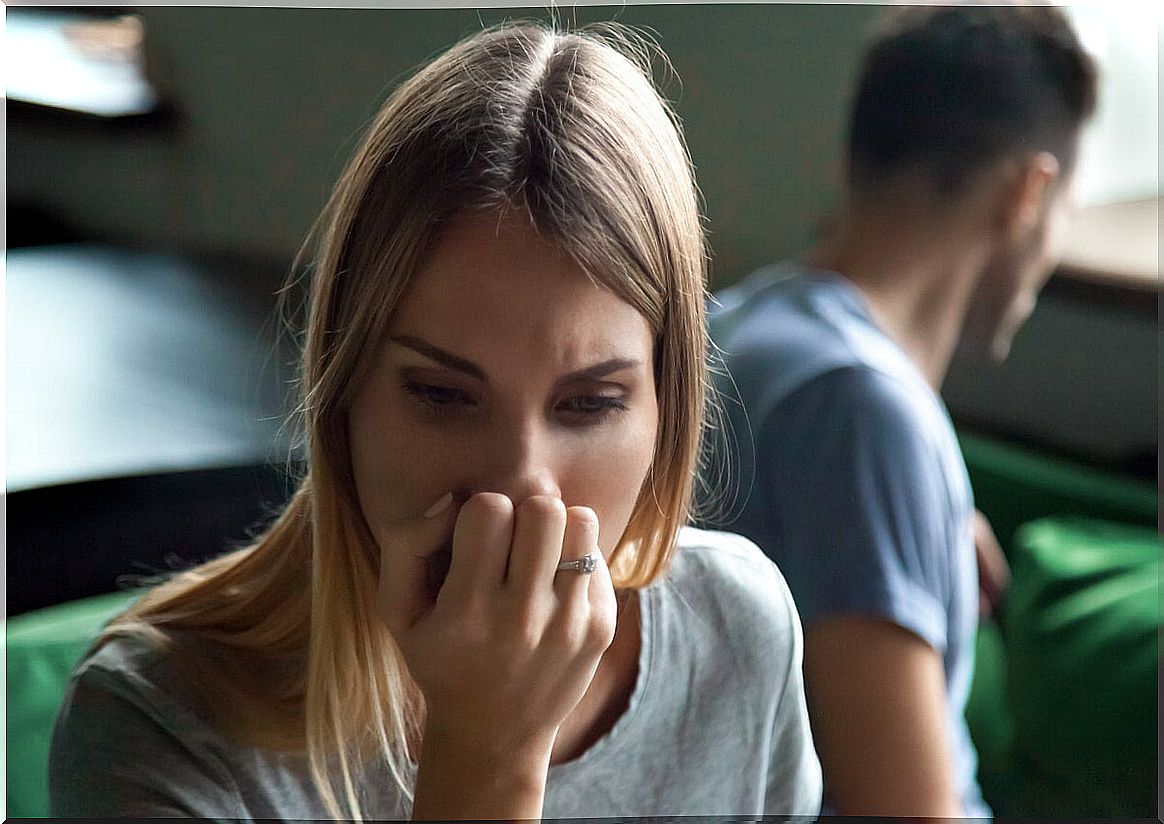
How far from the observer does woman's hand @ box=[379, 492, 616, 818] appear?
51cm

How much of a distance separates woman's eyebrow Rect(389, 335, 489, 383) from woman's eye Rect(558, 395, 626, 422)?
0.04 metres

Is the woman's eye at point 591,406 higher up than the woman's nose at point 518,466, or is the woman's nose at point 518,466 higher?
the woman's eye at point 591,406

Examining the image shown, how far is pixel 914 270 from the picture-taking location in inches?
26.9

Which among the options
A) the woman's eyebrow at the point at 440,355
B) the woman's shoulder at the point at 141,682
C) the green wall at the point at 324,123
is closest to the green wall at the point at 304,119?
the green wall at the point at 324,123

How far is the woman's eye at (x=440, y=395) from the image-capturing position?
53 cm

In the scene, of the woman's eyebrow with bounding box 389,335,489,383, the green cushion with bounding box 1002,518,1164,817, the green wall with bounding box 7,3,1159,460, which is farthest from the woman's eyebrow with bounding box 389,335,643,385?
the green cushion with bounding box 1002,518,1164,817

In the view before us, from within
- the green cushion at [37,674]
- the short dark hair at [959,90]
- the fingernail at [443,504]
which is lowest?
the green cushion at [37,674]

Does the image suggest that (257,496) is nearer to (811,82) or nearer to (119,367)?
(119,367)

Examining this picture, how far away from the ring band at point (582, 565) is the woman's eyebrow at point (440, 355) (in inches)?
3.5

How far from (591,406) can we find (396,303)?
0.32ft

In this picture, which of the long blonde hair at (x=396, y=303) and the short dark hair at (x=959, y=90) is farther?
the short dark hair at (x=959, y=90)

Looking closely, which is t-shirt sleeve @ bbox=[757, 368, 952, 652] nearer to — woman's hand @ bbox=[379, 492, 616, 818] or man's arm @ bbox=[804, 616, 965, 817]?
man's arm @ bbox=[804, 616, 965, 817]

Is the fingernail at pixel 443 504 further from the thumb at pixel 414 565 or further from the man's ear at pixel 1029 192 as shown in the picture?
the man's ear at pixel 1029 192

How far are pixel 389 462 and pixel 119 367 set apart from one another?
182 mm
